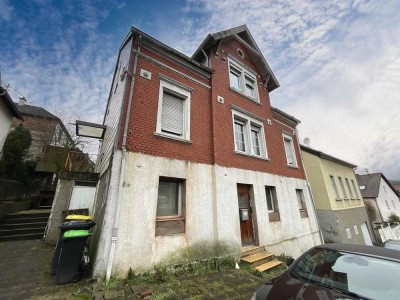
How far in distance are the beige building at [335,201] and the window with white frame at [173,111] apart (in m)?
11.6

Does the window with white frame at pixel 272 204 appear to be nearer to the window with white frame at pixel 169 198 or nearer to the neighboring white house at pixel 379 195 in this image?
the window with white frame at pixel 169 198

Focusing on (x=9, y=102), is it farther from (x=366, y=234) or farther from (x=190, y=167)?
(x=366, y=234)

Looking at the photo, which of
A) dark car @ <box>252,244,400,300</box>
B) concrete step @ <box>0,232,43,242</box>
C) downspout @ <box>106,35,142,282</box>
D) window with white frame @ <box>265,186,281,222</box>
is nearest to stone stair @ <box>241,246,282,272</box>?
window with white frame @ <box>265,186,281,222</box>

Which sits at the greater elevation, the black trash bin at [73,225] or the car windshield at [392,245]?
the black trash bin at [73,225]

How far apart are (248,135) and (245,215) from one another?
378cm

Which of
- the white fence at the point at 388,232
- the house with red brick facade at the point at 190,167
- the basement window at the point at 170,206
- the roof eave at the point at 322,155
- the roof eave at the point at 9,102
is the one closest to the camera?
the house with red brick facade at the point at 190,167

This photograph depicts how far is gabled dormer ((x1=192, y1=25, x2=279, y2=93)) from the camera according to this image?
901 cm

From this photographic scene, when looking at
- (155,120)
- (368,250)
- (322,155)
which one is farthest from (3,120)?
(322,155)

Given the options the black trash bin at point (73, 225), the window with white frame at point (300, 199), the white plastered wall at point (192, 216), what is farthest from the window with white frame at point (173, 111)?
the window with white frame at point (300, 199)

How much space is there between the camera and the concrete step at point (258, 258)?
625 centimetres

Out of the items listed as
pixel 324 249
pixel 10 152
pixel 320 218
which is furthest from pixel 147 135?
pixel 10 152

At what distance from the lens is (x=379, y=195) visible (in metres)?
26.4

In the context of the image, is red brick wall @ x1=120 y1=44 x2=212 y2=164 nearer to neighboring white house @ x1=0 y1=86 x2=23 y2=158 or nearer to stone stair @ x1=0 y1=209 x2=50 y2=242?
stone stair @ x1=0 y1=209 x2=50 y2=242

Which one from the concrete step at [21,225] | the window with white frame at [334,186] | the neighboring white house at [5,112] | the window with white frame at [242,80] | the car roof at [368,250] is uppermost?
the window with white frame at [242,80]
